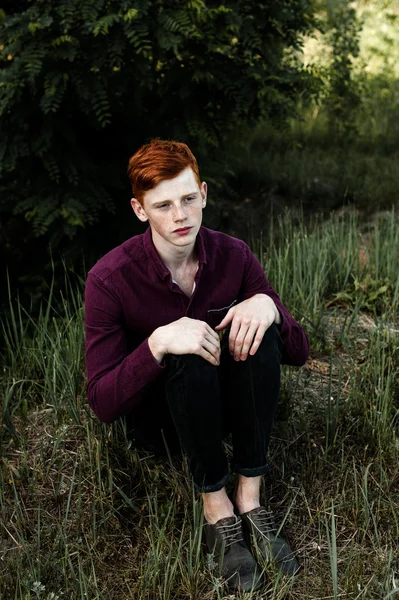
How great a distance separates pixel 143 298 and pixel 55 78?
7.07ft

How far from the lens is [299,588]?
2.11m

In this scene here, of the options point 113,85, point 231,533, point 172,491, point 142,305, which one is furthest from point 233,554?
point 113,85

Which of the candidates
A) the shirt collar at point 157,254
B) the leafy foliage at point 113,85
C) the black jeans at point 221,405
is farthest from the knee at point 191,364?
the leafy foliage at point 113,85

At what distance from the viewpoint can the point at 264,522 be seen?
2240mm

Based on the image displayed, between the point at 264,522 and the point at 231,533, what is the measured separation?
122 millimetres

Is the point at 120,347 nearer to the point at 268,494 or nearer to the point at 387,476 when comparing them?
the point at 268,494

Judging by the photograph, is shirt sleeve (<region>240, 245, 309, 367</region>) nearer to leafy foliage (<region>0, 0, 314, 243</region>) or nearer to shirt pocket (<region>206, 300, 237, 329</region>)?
shirt pocket (<region>206, 300, 237, 329</region>)

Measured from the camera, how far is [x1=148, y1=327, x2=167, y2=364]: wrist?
6.72ft

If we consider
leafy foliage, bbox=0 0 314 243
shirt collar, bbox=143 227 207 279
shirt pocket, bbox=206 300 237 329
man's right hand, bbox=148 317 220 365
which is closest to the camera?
man's right hand, bbox=148 317 220 365

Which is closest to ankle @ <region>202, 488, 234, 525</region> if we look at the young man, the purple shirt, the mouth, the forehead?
the young man

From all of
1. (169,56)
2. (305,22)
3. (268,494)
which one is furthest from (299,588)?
(305,22)

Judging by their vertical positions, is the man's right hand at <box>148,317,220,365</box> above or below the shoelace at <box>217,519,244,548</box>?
above

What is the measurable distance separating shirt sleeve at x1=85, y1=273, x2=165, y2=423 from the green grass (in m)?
0.30

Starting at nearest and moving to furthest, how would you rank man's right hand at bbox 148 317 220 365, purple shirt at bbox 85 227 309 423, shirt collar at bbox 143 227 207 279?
man's right hand at bbox 148 317 220 365
purple shirt at bbox 85 227 309 423
shirt collar at bbox 143 227 207 279
